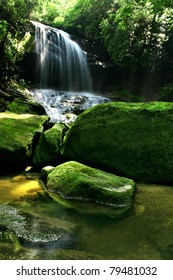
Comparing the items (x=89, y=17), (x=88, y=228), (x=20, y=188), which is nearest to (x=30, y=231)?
(x=88, y=228)

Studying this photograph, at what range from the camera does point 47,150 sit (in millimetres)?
6758

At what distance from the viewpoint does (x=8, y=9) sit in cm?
1189

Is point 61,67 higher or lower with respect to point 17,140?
higher

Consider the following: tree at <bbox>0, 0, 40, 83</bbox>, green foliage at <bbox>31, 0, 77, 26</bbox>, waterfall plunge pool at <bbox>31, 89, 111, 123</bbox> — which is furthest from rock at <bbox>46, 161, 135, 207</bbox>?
green foliage at <bbox>31, 0, 77, 26</bbox>

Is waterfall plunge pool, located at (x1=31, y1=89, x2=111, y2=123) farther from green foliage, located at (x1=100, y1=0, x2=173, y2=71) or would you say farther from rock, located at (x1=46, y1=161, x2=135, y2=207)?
rock, located at (x1=46, y1=161, x2=135, y2=207)

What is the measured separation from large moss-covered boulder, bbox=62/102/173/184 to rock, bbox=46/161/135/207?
940mm

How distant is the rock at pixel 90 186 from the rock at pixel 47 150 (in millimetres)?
1252

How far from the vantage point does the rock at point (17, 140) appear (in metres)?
6.24

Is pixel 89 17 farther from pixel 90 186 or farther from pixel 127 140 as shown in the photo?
pixel 90 186

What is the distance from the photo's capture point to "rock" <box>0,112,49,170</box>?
246 inches

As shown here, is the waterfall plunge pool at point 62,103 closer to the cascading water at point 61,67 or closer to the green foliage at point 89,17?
the cascading water at point 61,67

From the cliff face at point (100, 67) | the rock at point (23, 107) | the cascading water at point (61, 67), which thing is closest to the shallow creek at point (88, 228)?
the rock at point (23, 107)

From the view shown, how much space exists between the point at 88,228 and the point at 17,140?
329cm

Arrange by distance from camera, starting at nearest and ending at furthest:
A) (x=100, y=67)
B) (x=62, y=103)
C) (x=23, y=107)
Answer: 1. (x=23, y=107)
2. (x=62, y=103)
3. (x=100, y=67)
